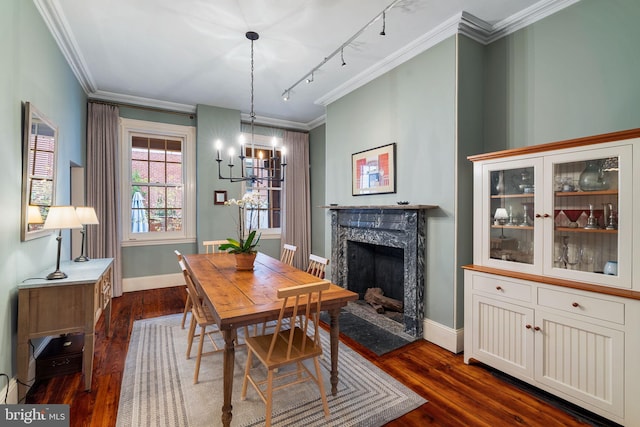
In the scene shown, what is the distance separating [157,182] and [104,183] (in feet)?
2.47

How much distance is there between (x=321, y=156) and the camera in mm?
6031

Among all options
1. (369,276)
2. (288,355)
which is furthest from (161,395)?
(369,276)

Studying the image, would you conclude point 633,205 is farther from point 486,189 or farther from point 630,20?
point 630,20

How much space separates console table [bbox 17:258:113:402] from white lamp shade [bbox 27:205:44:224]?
45 centimetres

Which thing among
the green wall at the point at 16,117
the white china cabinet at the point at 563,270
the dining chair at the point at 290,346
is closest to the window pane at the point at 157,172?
the green wall at the point at 16,117

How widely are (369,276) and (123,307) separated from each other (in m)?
3.44

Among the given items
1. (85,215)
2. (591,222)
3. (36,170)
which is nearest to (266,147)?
(85,215)

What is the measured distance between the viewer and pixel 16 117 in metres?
2.15

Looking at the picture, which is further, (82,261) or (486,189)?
(82,261)

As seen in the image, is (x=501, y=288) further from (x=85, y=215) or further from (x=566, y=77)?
(x=85, y=215)

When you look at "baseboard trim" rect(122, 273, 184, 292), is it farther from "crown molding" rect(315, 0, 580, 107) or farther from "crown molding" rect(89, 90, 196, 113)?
"crown molding" rect(315, 0, 580, 107)

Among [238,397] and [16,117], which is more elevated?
[16,117]

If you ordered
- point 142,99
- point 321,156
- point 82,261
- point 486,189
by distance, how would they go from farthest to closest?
point 321,156 < point 142,99 < point 82,261 < point 486,189

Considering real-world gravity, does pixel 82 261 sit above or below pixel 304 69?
below
